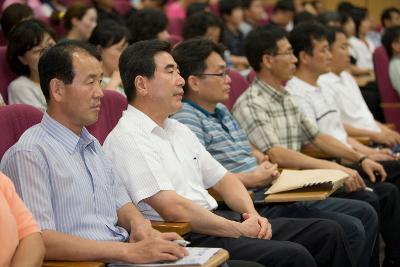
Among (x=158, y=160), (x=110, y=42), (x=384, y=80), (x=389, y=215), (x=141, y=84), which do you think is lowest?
(x=389, y=215)

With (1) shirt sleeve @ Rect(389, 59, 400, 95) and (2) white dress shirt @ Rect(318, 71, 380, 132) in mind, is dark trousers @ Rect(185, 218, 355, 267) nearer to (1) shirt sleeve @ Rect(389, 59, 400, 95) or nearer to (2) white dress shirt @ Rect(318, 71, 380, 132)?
(2) white dress shirt @ Rect(318, 71, 380, 132)

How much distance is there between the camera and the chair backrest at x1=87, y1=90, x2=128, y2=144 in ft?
7.89

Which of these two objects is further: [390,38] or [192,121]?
[390,38]

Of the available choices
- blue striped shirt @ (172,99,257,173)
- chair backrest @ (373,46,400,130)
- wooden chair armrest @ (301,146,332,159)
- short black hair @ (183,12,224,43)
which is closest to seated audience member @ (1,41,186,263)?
blue striped shirt @ (172,99,257,173)

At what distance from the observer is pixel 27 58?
2.80 m

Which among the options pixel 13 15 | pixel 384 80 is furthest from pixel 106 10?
pixel 384 80

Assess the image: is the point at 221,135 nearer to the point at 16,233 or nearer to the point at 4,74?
the point at 4,74

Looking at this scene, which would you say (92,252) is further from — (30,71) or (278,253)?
(30,71)

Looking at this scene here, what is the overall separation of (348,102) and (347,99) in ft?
0.06

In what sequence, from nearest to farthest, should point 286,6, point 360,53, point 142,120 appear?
1. point 142,120
2. point 360,53
3. point 286,6

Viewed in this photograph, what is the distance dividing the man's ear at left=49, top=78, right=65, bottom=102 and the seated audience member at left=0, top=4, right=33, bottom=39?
1.59m

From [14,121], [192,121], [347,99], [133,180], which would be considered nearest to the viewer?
[14,121]

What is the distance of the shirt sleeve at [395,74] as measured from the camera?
4.60 m

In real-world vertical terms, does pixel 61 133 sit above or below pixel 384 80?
above
